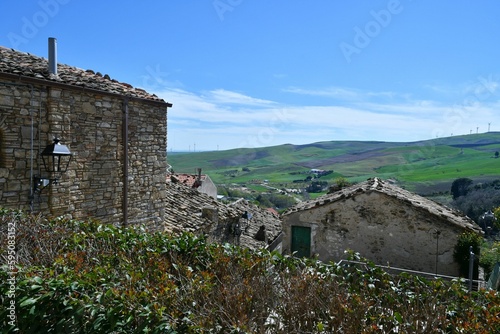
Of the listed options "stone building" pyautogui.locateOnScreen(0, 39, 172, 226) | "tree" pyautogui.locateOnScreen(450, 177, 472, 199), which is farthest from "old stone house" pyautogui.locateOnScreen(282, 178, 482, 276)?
"tree" pyautogui.locateOnScreen(450, 177, 472, 199)

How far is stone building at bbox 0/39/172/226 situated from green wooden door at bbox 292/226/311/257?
15.6 ft

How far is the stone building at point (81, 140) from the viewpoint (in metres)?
6.96

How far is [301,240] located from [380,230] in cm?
272

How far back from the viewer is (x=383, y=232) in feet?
37.0

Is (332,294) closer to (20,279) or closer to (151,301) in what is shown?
(151,301)

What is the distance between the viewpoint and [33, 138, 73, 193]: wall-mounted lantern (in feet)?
23.2

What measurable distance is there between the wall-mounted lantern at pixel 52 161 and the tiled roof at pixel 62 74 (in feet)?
4.56

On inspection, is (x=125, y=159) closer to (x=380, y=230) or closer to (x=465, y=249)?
(x=380, y=230)

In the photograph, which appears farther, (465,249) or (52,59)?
(465,249)

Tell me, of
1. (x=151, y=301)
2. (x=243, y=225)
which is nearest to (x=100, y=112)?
(x=151, y=301)

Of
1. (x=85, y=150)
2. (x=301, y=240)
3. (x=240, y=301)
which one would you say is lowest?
(x=301, y=240)

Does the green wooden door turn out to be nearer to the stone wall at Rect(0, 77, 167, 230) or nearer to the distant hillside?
the stone wall at Rect(0, 77, 167, 230)

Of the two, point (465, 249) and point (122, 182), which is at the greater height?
point (122, 182)

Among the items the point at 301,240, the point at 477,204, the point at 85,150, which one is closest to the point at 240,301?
the point at 85,150
